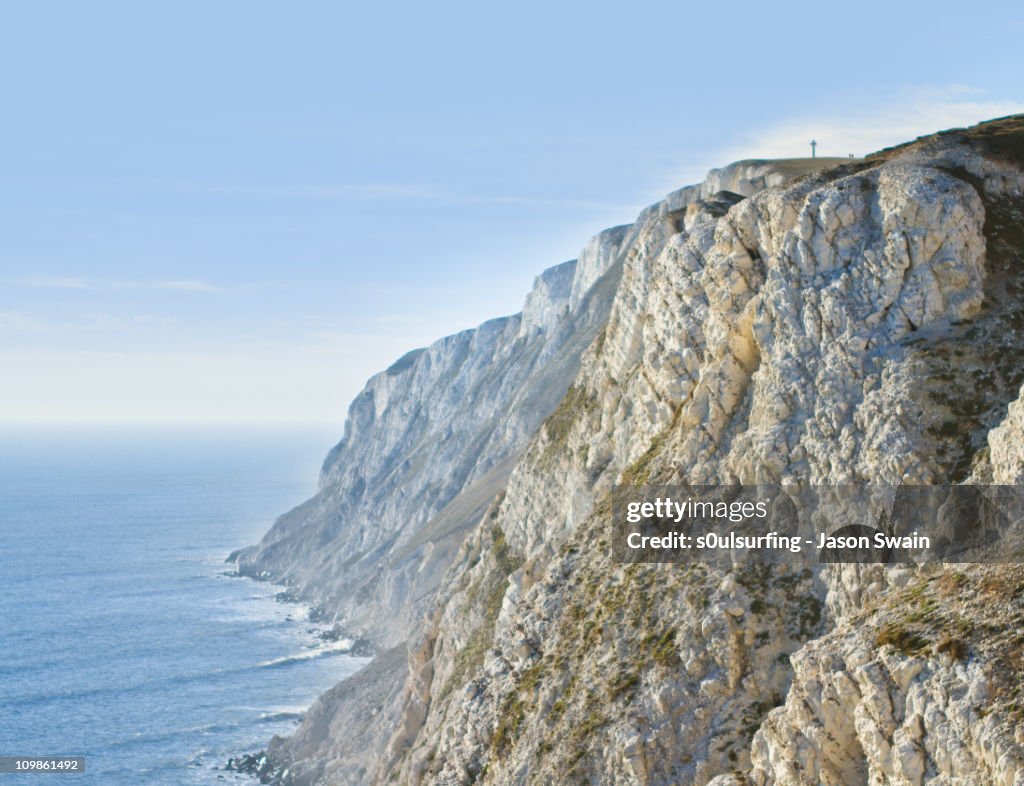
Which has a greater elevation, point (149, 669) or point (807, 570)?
point (807, 570)

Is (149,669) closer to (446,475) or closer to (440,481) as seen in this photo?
(446,475)

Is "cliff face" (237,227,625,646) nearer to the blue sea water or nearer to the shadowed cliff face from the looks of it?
the shadowed cliff face

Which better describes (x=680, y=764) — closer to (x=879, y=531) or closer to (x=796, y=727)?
(x=796, y=727)

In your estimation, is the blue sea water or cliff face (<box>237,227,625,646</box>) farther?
cliff face (<box>237,227,625,646</box>)

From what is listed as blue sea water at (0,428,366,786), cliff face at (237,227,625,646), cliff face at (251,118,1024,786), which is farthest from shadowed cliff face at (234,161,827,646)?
cliff face at (251,118,1024,786)

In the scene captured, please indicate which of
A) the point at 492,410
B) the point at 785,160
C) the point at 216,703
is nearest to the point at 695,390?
the point at 785,160

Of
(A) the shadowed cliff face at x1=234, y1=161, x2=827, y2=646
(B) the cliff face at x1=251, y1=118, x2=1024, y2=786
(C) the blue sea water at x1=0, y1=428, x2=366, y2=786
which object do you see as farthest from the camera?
(A) the shadowed cliff face at x1=234, y1=161, x2=827, y2=646

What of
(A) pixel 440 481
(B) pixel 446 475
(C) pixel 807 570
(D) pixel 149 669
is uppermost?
(B) pixel 446 475

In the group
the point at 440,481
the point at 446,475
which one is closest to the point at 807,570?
the point at 446,475

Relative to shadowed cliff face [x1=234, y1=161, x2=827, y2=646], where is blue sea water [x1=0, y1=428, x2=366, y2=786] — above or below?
below
